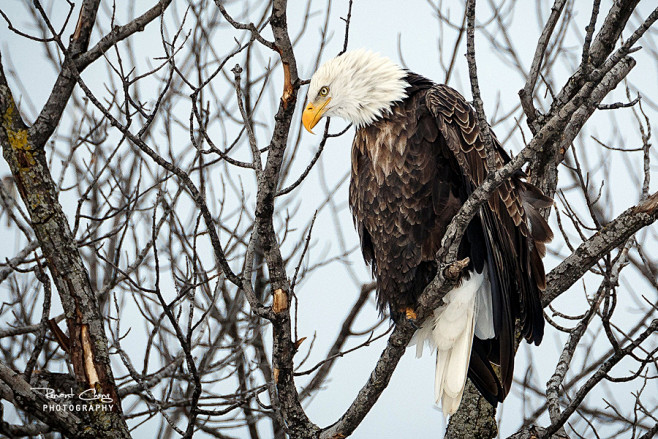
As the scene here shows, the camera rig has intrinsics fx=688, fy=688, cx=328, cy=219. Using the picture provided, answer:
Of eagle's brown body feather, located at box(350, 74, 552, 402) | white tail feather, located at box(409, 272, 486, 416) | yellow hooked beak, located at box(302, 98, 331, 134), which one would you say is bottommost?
white tail feather, located at box(409, 272, 486, 416)

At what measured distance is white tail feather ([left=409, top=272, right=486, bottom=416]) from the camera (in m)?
3.37

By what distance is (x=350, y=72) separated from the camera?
137 inches

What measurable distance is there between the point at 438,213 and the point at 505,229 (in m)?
0.31

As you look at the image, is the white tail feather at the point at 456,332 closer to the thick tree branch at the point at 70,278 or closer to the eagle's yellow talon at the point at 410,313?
the eagle's yellow talon at the point at 410,313

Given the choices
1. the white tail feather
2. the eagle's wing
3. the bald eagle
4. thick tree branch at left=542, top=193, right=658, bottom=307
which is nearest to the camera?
thick tree branch at left=542, top=193, right=658, bottom=307

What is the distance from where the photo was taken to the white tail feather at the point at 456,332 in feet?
11.1

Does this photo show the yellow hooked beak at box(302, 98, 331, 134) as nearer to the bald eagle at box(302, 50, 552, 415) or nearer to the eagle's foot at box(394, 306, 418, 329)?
the bald eagle at box(302, 50, 552, 415)

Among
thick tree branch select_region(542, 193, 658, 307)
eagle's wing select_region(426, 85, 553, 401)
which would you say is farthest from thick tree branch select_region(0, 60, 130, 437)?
thick tree branch select_region(542, 193, 658, 307)

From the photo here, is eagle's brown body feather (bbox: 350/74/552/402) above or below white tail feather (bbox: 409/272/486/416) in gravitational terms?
above

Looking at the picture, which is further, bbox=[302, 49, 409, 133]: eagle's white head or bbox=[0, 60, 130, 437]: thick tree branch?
bbox=[302, 49, 409, 133]: eagle's white head

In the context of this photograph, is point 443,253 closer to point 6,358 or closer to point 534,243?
point 534,243

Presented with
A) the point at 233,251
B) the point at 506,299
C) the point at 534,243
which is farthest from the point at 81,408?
the point at 534,243

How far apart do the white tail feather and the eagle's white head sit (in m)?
0.97

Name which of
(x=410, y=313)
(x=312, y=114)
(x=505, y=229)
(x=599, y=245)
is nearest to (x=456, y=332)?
(x=410, y=313)
